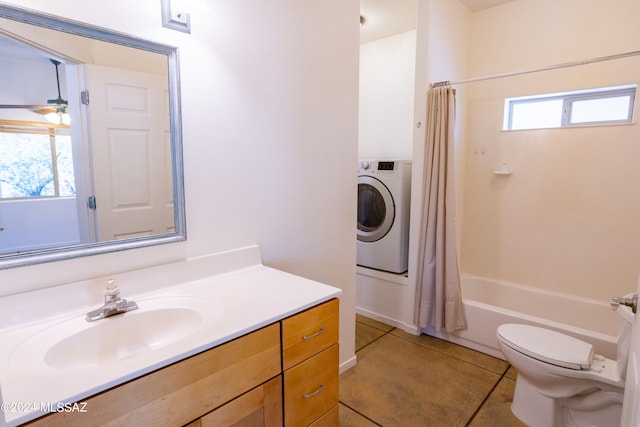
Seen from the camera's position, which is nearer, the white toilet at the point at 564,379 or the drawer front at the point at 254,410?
the drawer front at the point at 254,410

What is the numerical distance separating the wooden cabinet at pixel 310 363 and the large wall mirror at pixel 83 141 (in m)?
0.62

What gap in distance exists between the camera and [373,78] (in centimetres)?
336

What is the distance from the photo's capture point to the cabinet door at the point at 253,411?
0.96 m

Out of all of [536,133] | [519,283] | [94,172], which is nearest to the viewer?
[94,172]

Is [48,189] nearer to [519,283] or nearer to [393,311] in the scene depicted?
[393,311]

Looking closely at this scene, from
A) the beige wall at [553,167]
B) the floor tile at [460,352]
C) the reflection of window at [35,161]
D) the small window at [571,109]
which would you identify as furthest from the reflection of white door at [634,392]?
the small window at [571,109]

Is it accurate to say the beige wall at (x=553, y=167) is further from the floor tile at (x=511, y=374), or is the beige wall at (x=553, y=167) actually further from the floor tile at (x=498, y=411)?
the floor tile at (x=498, y=411)

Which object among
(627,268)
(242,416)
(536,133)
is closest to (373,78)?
(536,133)

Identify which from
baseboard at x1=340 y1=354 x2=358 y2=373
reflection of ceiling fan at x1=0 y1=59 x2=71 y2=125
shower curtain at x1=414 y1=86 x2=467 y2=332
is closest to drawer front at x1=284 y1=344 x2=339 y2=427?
baseboard at x1=340 y1=354 x2=358 y2=373

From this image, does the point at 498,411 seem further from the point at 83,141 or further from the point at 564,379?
the point at 83,141

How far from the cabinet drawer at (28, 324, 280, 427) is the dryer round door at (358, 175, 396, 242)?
1.90 metres

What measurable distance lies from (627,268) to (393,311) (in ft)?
5.59

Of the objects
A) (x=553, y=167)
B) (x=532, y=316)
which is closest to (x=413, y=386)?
(x=532, y=316)

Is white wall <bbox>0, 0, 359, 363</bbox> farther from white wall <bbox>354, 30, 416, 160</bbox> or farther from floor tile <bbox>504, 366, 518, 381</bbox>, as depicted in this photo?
Answer: white wall <bbox>354, 30, 416, 160</bbox>
